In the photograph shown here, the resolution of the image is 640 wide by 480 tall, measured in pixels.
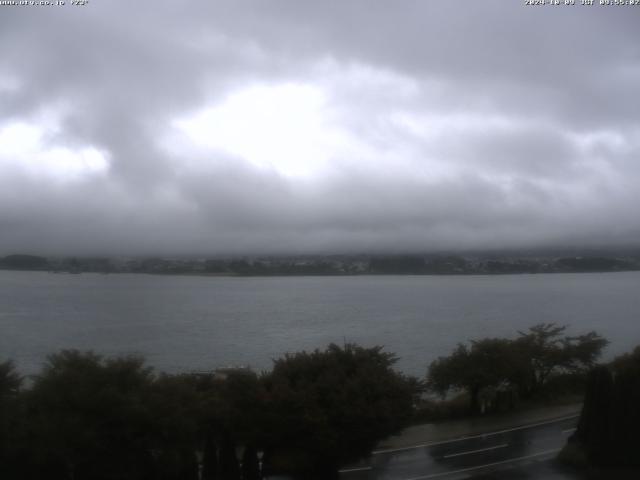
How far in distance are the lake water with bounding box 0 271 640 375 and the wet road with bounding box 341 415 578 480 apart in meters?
14.1

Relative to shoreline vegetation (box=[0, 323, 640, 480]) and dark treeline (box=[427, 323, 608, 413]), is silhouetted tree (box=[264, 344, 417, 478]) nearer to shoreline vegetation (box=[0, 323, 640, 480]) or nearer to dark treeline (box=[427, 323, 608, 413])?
shoreline vegetation (box=[0, 323, 640, 480])

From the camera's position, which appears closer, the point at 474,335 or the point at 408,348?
the point at 408,348

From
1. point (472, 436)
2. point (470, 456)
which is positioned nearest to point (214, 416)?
point (470, 456)

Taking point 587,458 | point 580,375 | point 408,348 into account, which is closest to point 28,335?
point 408,348

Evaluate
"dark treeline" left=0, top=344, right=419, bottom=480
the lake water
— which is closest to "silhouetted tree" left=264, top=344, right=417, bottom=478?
"dark treeline" left=0, top=344, right=419, bottom=480

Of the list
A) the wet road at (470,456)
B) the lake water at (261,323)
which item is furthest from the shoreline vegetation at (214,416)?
the lake water at (261,323)

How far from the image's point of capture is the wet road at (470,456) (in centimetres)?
1633

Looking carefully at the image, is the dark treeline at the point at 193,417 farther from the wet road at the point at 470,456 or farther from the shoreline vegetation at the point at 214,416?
the wet road at the point at 470,456

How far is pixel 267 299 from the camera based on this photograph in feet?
308

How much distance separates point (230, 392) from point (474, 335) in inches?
1710

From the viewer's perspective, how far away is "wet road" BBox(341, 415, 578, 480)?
16.3 meters

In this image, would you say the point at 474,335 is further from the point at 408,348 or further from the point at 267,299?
the point at 267,299

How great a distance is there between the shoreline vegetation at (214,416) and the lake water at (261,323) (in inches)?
705

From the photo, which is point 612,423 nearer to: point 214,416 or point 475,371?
point 475,371
